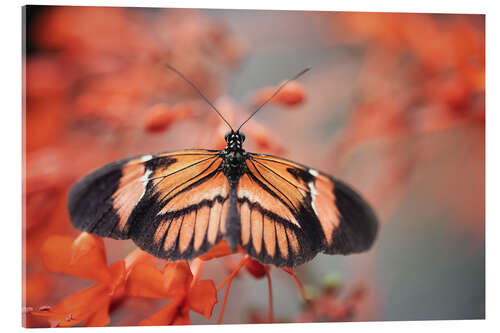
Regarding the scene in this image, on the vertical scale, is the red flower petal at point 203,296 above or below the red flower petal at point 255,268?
below

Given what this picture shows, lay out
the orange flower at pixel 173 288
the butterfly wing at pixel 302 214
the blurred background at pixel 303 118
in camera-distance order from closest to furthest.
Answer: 1. the orange flower at pixel 173 288
2. the butterfly wing at pixel 302 214
3. the blurred background at pixel 303 118

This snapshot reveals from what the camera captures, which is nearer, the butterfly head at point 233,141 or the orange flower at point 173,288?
the orange flower at point 173,288

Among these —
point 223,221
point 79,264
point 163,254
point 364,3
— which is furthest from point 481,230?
A: point 79,264

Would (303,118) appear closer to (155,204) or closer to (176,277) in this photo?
(155,204)

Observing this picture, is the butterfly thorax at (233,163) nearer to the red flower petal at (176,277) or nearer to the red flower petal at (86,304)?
the red flower petal at (176,277)

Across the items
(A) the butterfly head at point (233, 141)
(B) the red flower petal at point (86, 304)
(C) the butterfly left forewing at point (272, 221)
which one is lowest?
(B) the red flower petal at point (86, 304)

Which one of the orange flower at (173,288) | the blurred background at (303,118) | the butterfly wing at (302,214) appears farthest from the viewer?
the blurred background at (303,118)

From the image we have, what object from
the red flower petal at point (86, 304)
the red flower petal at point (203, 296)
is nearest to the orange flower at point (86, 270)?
the red flower petal at point (86, 304)
